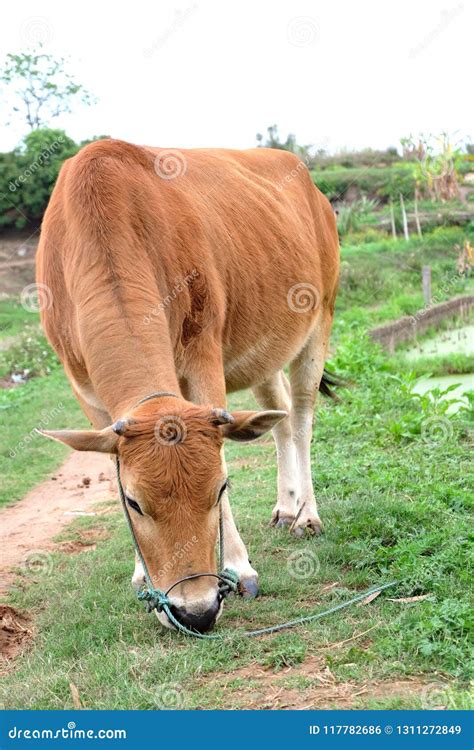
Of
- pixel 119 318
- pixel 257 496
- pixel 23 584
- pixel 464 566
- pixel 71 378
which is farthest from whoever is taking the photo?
pixel 257 496

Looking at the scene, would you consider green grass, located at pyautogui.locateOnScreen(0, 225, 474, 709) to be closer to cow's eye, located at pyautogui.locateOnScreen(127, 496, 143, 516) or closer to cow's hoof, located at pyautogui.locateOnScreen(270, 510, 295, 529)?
cow's hoof, located at pyautogui.locateOnScreen(270, 510, 295, 529)

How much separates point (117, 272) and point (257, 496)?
118 inches

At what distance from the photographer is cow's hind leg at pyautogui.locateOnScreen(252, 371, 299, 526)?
→ 5.88m

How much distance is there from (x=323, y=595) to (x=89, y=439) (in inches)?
60.5

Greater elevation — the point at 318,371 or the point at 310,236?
the point at 310,236

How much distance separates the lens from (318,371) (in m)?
6.37

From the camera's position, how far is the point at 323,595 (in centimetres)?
448

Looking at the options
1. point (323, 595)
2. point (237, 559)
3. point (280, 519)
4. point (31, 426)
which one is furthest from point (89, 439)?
point (31, 426)

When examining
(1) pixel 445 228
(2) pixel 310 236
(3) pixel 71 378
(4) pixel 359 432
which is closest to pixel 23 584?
(3) pixel 71 378

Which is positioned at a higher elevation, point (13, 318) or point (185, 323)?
point (185, 323)

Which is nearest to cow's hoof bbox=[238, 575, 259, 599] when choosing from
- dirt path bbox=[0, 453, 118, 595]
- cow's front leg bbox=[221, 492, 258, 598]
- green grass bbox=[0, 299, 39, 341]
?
cow's front leg bbox=[221, 492, 258, 598]

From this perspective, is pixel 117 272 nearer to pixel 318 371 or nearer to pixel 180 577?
pixel 180 577

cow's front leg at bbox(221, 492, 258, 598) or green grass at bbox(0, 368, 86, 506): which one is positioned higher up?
cow's front leg at bbox(221, 492, 258, 598)

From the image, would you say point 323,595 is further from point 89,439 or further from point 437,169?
point 437,169
